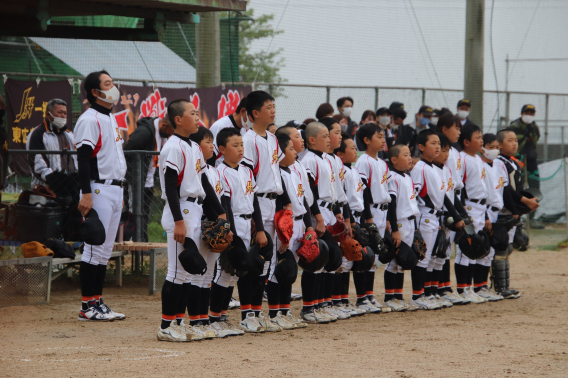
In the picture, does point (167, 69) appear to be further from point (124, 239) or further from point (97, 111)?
point (97, 111)

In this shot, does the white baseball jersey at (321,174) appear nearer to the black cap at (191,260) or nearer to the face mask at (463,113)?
the black cap at (191,260)

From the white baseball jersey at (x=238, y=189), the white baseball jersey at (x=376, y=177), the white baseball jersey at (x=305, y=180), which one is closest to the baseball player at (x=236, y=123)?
the white baseball jersey at (x=238, y=189)

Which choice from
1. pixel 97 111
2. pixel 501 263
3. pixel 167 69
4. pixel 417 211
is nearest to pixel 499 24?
pixel 167 69

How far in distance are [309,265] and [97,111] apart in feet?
7.72

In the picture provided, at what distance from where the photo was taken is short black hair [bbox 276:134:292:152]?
20.0ft

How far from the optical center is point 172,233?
5.21m

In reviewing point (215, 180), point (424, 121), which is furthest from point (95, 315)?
point (424, 121)

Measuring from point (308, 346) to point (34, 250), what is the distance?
333cm

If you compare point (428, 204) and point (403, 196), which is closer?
point (403, 196)

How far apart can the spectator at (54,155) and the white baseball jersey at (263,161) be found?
283cm

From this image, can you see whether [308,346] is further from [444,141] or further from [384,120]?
[384,120]

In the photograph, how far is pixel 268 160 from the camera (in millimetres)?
5832

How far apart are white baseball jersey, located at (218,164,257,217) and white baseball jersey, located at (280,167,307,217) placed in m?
0.47

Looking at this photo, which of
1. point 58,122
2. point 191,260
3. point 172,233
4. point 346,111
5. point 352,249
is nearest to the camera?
point 191,260
